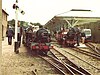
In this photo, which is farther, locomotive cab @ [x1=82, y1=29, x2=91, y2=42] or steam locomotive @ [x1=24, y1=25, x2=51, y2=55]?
locomotive cab @ [x1=82, y1=29, x2=91, y2=42]

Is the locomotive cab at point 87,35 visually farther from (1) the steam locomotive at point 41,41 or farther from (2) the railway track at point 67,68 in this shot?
(2) the railway track at point 67,68

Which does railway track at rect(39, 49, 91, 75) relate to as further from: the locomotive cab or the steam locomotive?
the locomotive cab

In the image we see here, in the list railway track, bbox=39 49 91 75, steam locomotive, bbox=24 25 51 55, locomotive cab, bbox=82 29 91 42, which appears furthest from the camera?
locomotive cab, bbox=82 29 91 42

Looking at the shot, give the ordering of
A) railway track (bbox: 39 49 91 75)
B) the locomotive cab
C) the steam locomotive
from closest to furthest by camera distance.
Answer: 1. railway track (bbox: 39 49 91 75)
2. the steam locomotive
3. the locomotive cab

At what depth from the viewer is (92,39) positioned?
1510 inches

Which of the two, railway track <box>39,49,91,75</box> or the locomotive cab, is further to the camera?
the locomotive cab

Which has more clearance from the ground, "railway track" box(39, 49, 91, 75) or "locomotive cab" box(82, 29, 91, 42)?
"locomotive cab" box(82, 29, 91, 42)

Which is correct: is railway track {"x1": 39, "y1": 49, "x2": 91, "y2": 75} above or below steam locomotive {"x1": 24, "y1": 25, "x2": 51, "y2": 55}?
below

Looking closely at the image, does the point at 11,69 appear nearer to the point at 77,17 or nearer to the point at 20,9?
the point at 20,9

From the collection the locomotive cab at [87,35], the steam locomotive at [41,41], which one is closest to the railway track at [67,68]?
the steam locomotive at [41,41]

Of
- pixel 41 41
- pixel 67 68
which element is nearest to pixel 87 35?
pixel 41 41

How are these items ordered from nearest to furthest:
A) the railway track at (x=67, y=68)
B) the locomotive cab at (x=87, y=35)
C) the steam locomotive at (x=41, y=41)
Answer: the railway track at (x=67, y=68)
the steam locomotive at (x=41, y=41)
the locomotive cab at (x=87, y=35)

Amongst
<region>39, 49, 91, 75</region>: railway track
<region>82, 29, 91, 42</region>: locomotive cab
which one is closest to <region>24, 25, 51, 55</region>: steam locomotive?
<region>39, 49, 91, 75</region>: railway track

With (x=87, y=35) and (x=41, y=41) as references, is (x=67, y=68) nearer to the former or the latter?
(x=41, y=41)
